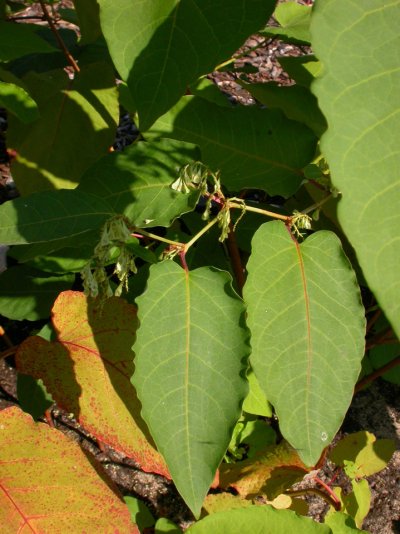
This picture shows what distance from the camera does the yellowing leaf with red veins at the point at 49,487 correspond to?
1017 mm

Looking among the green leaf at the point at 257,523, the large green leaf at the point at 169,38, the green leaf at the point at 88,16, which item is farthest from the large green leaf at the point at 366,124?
the green leaf at the point at 88,16

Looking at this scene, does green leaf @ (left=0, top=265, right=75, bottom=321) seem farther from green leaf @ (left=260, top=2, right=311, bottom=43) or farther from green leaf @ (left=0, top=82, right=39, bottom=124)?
green leaf @ (left=260, top=2, right=311, bottom=43)

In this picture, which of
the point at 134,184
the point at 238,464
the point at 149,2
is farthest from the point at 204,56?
the point at 238,464

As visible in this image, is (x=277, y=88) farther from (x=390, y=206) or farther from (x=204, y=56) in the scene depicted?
(x=390, y=206)

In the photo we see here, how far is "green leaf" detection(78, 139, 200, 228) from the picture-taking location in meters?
0.95

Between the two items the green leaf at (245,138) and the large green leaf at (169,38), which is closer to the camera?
the large green leaf at (169,38)

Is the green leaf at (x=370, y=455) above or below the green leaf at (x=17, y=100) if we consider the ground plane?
below

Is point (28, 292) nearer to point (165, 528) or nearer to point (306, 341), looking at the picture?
point (165, 528)

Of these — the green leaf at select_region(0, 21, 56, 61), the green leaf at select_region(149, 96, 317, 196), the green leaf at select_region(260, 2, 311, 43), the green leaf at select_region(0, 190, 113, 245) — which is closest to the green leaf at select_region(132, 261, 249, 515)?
the green leaf at select_region(0, 190, 113, 245)

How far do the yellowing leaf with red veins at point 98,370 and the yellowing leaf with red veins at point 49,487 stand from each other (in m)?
0.07

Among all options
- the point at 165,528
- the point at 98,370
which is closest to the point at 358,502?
the point at 165,528

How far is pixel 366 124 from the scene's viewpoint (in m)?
0.53

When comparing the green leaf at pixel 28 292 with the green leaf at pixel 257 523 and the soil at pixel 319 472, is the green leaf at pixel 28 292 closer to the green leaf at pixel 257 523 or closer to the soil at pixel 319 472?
the soil at pixel 319 472

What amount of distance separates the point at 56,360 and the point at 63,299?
11cm
